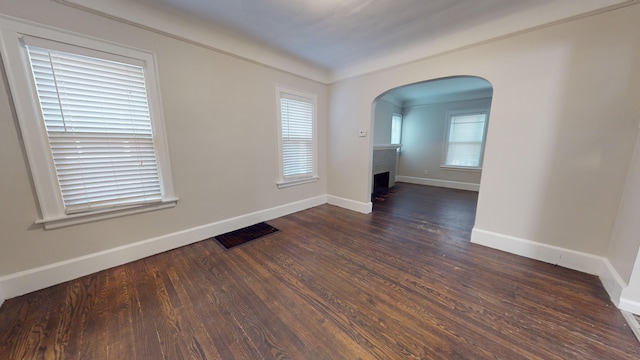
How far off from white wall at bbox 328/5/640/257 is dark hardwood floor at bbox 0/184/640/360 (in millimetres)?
480

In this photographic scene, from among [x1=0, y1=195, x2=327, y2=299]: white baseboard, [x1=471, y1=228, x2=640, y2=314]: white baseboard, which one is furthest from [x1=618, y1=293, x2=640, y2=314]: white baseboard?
[x1=0, y1=195, x2=327, y2=299]: white baseboard

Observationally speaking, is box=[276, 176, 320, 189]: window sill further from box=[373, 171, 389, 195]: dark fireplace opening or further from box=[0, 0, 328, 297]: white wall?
box=[373, 171, 389, 195]: dark fireplace opening

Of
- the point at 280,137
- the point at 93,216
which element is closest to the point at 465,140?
the point at 280,137

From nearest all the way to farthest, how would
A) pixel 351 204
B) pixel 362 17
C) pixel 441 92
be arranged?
pixel 362 17 < pixel 351 204 < pixel 441 92

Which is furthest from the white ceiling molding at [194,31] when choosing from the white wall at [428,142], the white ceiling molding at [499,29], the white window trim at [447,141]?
the white window trim at [447,141]

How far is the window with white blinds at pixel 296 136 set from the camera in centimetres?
336

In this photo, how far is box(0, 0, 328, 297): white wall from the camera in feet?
5.41

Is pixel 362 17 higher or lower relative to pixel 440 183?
higher

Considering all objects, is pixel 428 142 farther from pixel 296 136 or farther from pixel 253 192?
pixel 253 192

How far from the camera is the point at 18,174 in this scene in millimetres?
1643

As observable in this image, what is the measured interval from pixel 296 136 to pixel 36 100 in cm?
268

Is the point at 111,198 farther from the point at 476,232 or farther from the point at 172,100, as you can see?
the point at 476,232

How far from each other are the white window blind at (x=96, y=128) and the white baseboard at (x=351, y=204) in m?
2.86

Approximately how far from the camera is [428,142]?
6238mm
